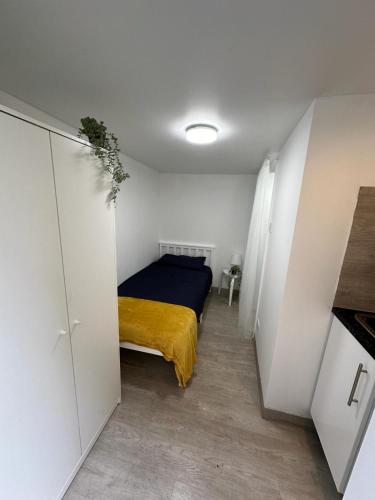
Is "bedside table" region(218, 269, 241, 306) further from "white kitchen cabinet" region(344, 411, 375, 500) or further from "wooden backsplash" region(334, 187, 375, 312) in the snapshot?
"white kitchen cabinet" region(344, 411, 375, 500)

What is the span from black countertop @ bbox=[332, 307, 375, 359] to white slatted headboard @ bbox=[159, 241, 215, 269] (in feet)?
8.46

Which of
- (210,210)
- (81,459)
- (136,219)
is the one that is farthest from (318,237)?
(210,210)

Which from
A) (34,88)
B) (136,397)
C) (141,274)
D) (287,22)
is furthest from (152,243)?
(287,22)

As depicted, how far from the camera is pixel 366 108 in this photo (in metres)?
1.12

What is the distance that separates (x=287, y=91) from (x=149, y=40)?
75 centimetres

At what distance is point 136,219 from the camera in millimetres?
3080

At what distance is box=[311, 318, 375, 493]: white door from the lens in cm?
99

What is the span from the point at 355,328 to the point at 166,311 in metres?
1.47

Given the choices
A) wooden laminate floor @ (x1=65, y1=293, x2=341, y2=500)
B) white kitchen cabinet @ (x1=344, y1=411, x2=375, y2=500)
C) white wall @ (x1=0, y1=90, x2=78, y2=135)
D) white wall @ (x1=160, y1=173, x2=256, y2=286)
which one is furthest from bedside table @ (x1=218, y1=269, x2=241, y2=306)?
white wall @ (x1=0, y1=90, x2=78, y2=135)

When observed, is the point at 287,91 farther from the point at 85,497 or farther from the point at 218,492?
the point at 85,497

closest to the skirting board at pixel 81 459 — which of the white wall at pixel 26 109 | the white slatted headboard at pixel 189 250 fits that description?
the white wall at pixel 26 109

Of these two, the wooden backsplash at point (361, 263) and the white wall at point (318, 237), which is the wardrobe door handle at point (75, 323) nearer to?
the white wall at point (318, 237)

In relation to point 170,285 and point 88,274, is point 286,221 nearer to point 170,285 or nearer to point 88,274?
point 88,274

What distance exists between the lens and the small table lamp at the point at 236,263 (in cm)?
353
